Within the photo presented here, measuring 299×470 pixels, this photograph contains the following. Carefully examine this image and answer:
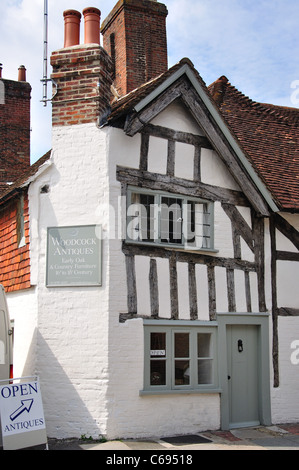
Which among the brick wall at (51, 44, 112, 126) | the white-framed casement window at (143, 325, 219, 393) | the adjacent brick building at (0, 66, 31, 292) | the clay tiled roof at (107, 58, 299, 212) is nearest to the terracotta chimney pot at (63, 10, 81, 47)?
the brick wall at (51, 44, 112, 126)

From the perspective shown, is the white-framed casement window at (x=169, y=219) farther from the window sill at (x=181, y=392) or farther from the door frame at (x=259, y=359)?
the window sill at (x=181, y=392)

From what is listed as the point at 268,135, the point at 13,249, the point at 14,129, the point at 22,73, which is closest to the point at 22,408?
the point at 13,249

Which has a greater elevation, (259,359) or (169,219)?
(169,219)

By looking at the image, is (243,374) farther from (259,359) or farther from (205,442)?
(205,442)

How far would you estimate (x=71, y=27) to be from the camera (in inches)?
396

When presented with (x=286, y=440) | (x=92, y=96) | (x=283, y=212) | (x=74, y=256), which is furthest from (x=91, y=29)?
(x=286, y=440)

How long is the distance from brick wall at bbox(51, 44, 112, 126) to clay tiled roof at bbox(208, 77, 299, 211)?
3342 mm

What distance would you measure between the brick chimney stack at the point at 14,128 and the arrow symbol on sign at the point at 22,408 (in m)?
8.99

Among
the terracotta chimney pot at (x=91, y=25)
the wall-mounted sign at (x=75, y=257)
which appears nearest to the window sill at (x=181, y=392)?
the wall-mounted sign at (x=75, y=257)

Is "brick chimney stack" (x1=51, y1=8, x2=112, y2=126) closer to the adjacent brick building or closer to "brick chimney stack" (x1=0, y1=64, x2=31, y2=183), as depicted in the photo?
the adjacent brick building

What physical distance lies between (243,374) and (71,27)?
7.43 meters

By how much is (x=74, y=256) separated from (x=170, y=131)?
3038mm

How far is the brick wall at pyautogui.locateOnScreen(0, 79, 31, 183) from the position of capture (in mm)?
15586

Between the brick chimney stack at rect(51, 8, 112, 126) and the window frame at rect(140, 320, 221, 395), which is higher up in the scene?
the brick chimney stack at rect(51, 8, 112, 126)
